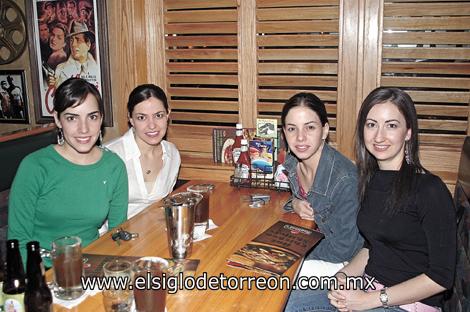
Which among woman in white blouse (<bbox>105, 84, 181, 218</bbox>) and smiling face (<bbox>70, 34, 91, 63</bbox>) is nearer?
woman in white blouse (<bbox>105, 84, 181, 218</bbox>)

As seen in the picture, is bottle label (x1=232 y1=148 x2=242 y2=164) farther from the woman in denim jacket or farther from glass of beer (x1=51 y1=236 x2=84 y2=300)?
glass of beer (x1=51 y1=236 x2=84 y2=300)

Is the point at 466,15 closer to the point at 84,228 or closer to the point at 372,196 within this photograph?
the point at 372,196

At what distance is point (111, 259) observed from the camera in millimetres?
1533

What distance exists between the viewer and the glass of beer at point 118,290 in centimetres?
120

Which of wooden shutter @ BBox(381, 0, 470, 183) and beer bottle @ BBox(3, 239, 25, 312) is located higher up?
wooden shutter @ BBox(381, 0, 470, 183)

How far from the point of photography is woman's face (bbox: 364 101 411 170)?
1.72 metres

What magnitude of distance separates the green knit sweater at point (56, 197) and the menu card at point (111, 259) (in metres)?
0.47

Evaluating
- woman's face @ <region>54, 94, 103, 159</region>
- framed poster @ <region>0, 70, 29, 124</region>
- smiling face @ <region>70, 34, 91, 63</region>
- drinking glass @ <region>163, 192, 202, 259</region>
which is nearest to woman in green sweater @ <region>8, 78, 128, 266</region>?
woman's face @ <region>54, 94, 103, 159</region>

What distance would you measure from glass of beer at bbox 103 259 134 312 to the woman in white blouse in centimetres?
123

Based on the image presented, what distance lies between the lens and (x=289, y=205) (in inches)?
84.7

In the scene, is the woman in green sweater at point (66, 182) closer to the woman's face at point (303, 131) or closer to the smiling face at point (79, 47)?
the woman's face at point (303, 131)

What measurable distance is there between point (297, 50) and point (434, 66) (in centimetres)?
82

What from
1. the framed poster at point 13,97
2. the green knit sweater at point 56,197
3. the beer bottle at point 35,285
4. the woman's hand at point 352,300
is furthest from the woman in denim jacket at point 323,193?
the framed poster at point 13,97

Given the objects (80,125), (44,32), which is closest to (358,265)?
(80,125)
